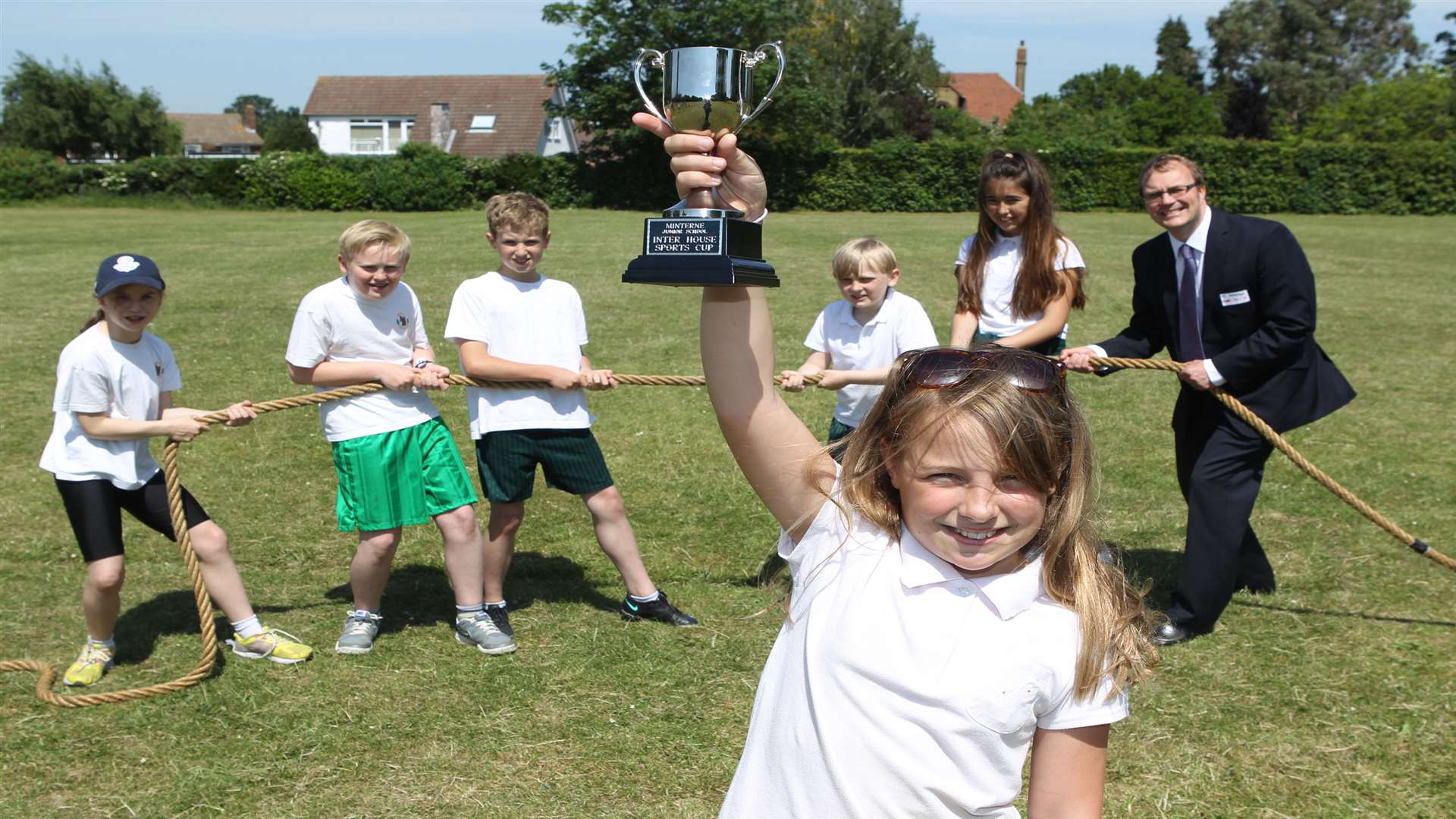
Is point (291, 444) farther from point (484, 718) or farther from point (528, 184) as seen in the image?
point (528, 184)

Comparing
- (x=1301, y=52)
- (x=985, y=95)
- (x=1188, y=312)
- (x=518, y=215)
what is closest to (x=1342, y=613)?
(x=1188, y=312)

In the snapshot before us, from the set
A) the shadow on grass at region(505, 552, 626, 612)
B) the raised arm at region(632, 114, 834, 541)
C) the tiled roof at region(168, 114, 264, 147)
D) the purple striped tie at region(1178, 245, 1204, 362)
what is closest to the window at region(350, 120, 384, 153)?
the tiled roof at region(168, 114, 264, 147)

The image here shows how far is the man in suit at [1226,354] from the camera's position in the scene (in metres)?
5.26

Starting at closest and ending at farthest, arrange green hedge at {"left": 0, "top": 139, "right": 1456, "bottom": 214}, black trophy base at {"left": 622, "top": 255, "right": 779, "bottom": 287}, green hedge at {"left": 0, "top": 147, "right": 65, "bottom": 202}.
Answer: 1. black trophy base at {"left": 622, "top": 255, "right": 779, "bottom": 287}
2. green hedge at {"left": 0, "top": 139, "right": 1456, "bottom": 214}
3. green hedge at {"left": 0, "top": 147, "right": 65, "bottom": 202}

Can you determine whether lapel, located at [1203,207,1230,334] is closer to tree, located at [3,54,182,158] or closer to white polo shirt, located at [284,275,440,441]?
white polo shirt, located at [284,275,440,441]

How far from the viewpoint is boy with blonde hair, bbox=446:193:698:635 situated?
5.25m

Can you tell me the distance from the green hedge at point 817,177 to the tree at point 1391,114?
42.3 ft

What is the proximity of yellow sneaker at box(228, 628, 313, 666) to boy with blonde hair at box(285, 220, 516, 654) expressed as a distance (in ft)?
0.57

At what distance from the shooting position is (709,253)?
226 centimetres

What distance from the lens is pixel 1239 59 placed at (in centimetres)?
7744

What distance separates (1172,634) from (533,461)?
2.93m

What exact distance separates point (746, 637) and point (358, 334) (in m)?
2.15

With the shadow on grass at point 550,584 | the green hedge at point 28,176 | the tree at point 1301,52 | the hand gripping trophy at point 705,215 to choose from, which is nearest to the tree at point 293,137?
the green hedge at point 28,176

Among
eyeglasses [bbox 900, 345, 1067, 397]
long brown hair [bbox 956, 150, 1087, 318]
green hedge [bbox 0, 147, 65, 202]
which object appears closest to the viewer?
eyeglasses [bbox 900, 345, 1067, 397]
